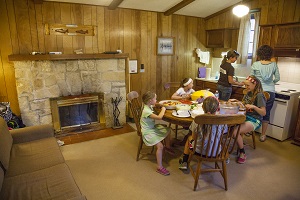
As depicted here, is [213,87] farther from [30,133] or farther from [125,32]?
[30,133]

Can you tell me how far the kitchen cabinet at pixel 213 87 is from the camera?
162 inches

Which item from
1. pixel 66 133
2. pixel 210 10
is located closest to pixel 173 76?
pixel 210 10

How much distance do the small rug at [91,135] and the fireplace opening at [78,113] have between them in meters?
0.11

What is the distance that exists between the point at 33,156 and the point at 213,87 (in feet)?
12.4

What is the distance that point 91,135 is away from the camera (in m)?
3.71

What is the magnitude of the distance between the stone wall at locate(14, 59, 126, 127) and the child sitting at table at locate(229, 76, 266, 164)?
7.29ft

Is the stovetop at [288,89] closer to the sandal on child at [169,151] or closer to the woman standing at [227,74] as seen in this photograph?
the woman standing at [227,74]

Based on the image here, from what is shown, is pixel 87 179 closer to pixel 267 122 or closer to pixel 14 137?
pixel 14 137

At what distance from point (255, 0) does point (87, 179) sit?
4.25 m

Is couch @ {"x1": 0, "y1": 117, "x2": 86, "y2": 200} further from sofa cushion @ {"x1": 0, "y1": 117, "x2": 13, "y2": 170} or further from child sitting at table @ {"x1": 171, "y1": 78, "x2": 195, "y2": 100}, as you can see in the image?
child sitting at table @ {"x1": 171, "y1": 78, "x2": 195, "y2": 100}

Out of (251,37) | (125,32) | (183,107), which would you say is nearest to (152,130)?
(183,107)

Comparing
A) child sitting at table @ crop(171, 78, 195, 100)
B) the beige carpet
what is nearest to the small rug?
the beige carpet

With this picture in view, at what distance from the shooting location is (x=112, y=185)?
2.35 meters

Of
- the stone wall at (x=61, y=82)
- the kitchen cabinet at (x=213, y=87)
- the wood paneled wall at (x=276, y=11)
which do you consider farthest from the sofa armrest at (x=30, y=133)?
the wood paneled wall at (x=276, y=11)
